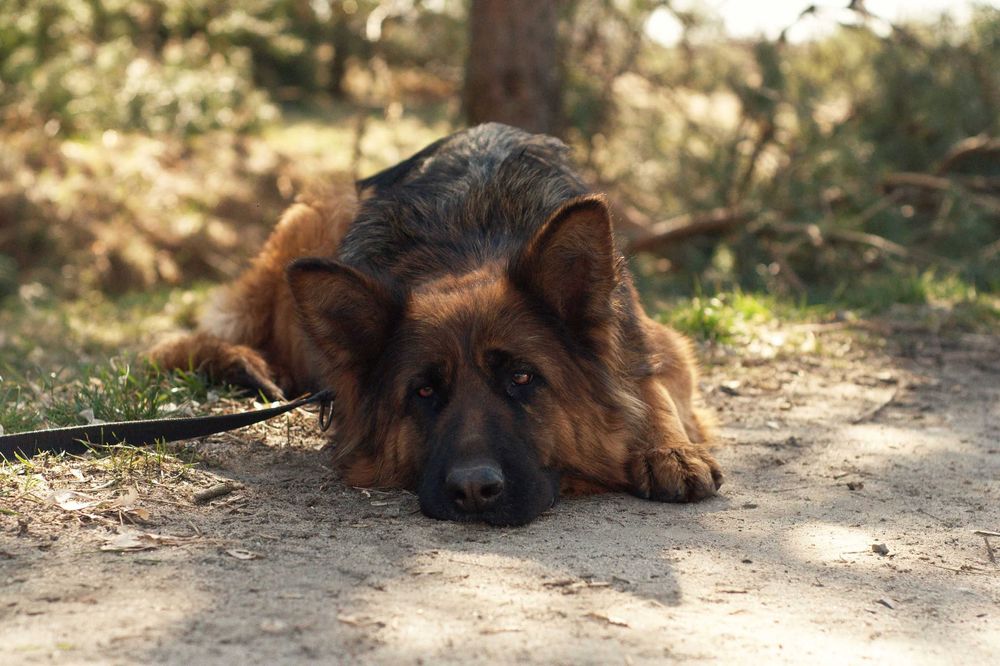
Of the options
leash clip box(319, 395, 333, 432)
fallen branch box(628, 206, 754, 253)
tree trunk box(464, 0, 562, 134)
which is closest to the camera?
leash clip box(319, 395, 333, 432)

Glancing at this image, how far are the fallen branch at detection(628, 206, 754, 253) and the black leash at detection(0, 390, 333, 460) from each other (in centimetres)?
635

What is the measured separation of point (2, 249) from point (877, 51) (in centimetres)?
1006

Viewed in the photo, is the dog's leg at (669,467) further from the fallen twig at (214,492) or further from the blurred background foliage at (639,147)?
the blurred background foliage at (639,147)

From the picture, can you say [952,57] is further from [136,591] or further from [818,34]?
[136,591]

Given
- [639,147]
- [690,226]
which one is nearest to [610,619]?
[690,226]

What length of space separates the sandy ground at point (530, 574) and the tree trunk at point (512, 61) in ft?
19.5

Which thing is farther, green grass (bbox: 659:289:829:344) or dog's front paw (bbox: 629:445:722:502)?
green grass (bbox: 659:289:829:344)

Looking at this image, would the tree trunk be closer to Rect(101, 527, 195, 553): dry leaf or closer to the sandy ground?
the sandy ground

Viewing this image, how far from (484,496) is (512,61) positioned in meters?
7.17

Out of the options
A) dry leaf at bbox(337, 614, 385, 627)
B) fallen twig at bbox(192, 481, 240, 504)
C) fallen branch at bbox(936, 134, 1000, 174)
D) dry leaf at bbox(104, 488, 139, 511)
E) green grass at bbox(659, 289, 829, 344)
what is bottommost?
dry leaf at bbox(337, 614, 385, 627)

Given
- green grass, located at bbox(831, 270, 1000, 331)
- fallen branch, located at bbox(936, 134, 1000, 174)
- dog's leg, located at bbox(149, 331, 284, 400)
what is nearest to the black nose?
dog's leg, located at bbox(149, 331, 284, 400)

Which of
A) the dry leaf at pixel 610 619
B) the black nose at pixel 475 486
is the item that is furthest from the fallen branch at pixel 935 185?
the dry leaf at pixel 610 619

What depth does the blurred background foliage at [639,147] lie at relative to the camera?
10.3m

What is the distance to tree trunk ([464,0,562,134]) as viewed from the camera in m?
10.2
